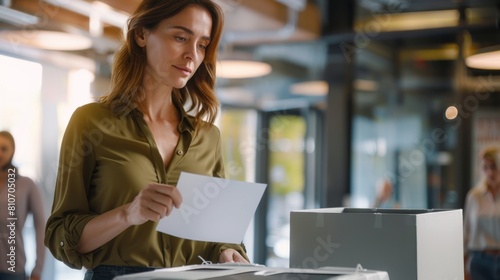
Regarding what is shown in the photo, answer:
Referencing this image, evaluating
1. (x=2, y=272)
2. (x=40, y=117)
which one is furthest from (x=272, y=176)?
(x=2, y=272)

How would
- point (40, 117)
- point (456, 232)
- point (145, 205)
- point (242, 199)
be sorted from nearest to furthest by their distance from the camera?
1. point (145, 205)
2. point (242, 199)
3. point (456, 232)
4. point (40, 117)

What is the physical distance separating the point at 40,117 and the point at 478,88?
3.47 metres

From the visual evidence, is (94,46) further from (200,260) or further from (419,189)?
(200,260)

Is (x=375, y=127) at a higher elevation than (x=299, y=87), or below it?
below

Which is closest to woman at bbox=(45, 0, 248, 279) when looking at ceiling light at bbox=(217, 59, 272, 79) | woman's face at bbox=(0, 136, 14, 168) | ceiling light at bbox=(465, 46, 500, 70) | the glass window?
woman's face at bbox=(0, 136, 14, 168)

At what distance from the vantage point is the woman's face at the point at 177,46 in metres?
1.41

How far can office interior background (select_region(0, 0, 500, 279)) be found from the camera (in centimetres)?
486

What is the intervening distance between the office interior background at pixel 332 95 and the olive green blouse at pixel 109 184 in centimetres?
330

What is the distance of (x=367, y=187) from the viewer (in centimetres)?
632

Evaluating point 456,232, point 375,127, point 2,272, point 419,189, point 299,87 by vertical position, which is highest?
point 299,87

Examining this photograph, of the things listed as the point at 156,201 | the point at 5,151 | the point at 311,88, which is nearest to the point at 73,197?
the point at 156,201

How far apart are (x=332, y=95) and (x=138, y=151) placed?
16.7 ft

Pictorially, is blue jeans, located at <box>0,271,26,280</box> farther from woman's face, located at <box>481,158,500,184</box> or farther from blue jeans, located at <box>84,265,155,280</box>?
woman's face, located at <box>481,158,500,184</box>

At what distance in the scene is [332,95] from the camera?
6.39 meters
